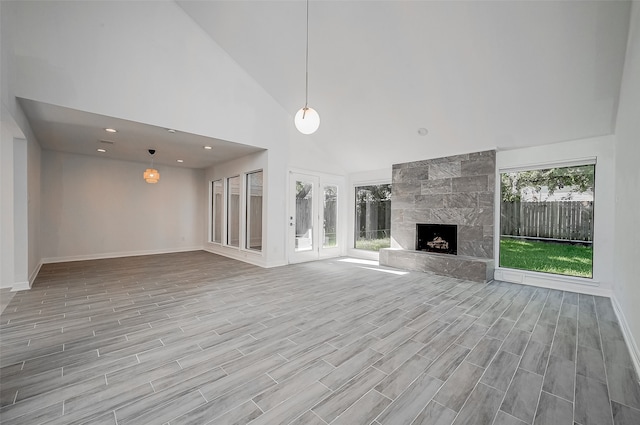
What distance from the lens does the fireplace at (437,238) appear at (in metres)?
5.86

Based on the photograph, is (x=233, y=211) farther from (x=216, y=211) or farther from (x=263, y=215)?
(x=263, y=215)

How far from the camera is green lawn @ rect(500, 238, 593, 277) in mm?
4475

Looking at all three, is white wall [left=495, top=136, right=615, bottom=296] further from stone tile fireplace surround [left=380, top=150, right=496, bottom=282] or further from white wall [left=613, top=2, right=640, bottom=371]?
stone tile fireplace surround [left=380, top=150, right=496, bottom=282]

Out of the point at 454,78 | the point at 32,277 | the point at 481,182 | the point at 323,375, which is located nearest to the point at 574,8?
the point at 454,78

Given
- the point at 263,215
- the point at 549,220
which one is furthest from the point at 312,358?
the point at 549,220

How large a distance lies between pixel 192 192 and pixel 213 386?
7772 millimetres

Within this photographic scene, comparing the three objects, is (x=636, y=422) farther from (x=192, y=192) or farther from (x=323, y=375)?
(x=192, y=192)

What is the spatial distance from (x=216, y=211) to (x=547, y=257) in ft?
27.1

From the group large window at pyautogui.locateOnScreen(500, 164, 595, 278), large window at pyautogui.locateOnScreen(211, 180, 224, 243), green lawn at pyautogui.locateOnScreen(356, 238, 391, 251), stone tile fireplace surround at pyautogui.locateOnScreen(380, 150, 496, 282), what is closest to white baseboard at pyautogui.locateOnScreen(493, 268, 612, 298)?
large window at pyautogui.locateOnScreen(500, 164, 595, 278)

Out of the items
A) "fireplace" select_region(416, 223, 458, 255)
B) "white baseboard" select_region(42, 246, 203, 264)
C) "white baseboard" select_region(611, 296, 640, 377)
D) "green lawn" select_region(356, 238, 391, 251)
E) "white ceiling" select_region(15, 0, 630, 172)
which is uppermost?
"white ceiling" select_region(15, 0, 630, 172)

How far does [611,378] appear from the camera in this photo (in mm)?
2074

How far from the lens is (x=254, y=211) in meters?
6.59

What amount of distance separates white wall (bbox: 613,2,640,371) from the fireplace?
2.62 m

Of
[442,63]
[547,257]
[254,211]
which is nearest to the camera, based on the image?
[442,63]
